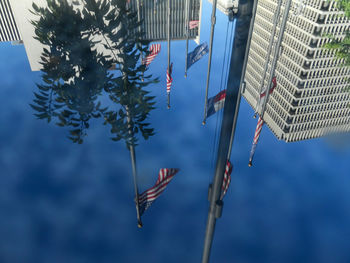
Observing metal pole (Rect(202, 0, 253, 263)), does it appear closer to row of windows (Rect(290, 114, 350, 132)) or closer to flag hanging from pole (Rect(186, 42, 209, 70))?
flag hanging from pole (Rect(186, 42, 209, 70))

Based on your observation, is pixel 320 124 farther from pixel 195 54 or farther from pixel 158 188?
pixel 158 188

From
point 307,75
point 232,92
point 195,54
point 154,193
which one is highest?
point 232,92

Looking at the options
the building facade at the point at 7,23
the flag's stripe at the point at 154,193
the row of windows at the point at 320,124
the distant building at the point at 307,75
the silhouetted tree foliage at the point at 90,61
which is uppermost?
the silhouetted tree foliage at the point at 90,61

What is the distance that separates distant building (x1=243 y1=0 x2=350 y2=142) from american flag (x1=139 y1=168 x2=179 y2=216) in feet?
289

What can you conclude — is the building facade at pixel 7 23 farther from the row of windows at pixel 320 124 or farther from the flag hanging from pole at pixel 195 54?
the row of windows at pixel 320 124

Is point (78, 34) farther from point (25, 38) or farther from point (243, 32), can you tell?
point (25, 38)

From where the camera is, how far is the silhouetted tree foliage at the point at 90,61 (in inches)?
410

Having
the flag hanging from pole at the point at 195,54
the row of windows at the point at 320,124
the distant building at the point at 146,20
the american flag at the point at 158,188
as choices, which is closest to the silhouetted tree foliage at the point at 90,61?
the american flag at the point at 158,188

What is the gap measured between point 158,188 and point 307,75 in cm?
9446

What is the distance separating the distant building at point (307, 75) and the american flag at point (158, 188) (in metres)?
88.1

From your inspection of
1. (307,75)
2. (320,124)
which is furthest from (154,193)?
(320,124)

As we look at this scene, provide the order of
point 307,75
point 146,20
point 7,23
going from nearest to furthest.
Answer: point 7,23, point 307,75, point 146,20

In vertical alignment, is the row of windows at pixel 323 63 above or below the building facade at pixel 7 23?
below

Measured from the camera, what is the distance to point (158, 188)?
10.8 m
